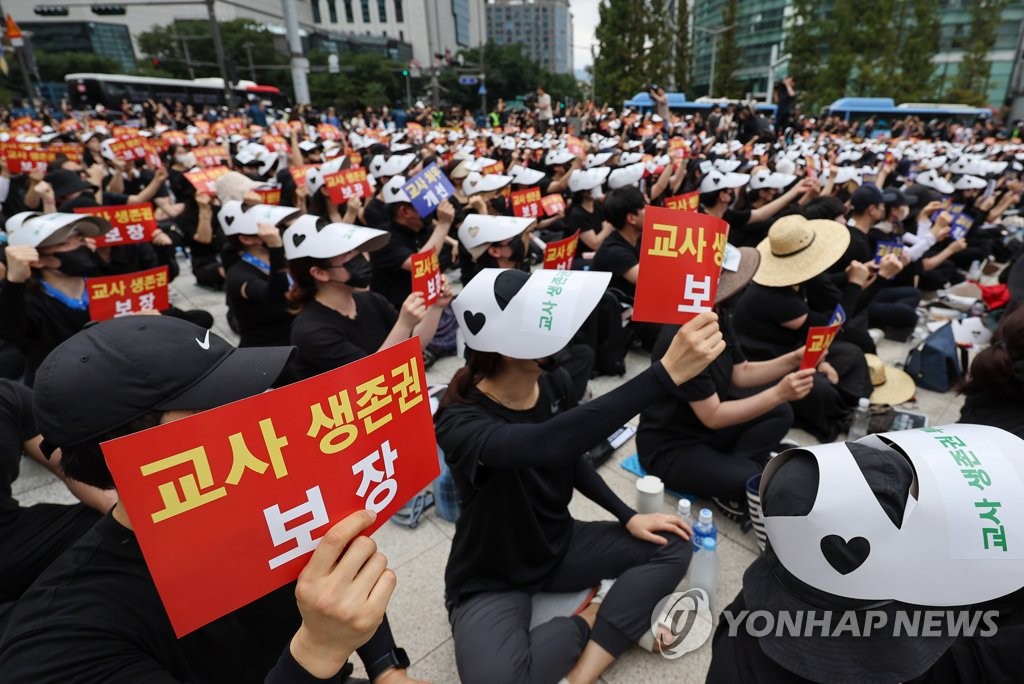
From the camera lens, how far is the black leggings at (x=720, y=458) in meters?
3.38

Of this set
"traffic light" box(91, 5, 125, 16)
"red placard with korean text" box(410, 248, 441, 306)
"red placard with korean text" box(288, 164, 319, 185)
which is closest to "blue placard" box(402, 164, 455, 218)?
"red placard with korean text" box(410, 248, 441, 306)

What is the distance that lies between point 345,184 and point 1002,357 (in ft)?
20.9

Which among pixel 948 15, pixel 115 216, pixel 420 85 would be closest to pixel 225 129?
pixel 115 216

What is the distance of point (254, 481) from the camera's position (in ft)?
3.82

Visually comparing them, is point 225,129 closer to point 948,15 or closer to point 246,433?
point 246,433

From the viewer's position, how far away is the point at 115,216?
5117 mm

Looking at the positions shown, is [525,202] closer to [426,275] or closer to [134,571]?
[426,275]

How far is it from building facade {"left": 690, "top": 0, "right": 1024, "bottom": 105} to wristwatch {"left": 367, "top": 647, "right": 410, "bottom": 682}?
140ft

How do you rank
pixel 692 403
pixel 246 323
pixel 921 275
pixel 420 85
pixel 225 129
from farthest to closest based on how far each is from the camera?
pixel 420 85, pixel 225 129, pixel 921 275, pixel 246 323, pixel 692 403

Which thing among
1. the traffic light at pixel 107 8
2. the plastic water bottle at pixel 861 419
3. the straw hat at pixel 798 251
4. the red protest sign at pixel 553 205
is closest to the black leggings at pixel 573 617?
the straw hat at pixel 798 251

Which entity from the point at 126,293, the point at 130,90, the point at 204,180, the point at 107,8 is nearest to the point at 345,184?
the point at 204,180

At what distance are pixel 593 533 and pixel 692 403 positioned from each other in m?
0.94

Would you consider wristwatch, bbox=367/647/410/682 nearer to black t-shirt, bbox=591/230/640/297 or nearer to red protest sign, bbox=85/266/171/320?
red protest sign, bbox=85/266/171/320

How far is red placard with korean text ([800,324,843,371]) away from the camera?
3.02 metres
